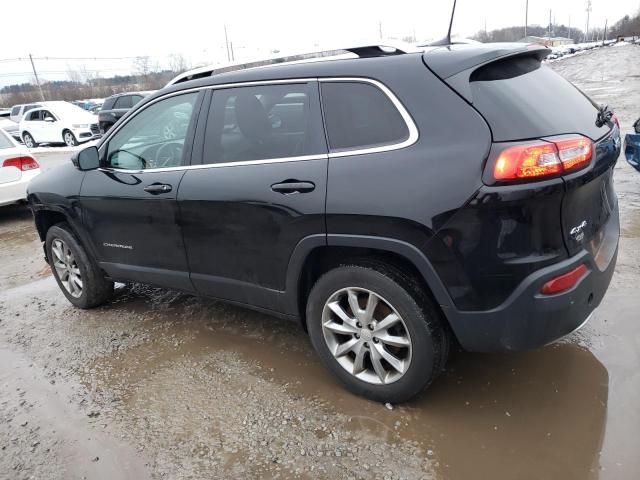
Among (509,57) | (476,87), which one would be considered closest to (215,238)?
(476,87)

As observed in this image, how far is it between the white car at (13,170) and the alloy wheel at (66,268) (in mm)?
3793

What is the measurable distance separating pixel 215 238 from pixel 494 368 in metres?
1.85

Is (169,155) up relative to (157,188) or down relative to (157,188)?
up

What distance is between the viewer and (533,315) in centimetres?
231

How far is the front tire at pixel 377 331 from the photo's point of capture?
2541mm

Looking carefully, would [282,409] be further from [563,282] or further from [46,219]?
[46,219]

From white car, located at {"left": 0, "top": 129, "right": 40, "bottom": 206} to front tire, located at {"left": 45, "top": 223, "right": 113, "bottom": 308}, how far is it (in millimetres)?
3741

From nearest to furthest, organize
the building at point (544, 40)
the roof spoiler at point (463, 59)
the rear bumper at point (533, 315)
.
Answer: the rear bumper at point (533, 315) < the roof spoiler at point (463, 59) < the building at point (544, 40)

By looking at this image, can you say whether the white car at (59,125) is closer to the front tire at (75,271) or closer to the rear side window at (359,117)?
the front tire at (75,271)

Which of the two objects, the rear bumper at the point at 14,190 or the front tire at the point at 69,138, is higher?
the rear bumper at the point at 14,190

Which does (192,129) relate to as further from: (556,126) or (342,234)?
(556,126)

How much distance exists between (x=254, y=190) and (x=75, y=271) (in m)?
2.28

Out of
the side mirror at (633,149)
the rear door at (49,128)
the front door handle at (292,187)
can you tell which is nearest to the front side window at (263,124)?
the front door handle at (292,187)

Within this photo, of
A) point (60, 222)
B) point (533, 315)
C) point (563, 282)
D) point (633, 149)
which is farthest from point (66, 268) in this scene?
point (633, 149)
